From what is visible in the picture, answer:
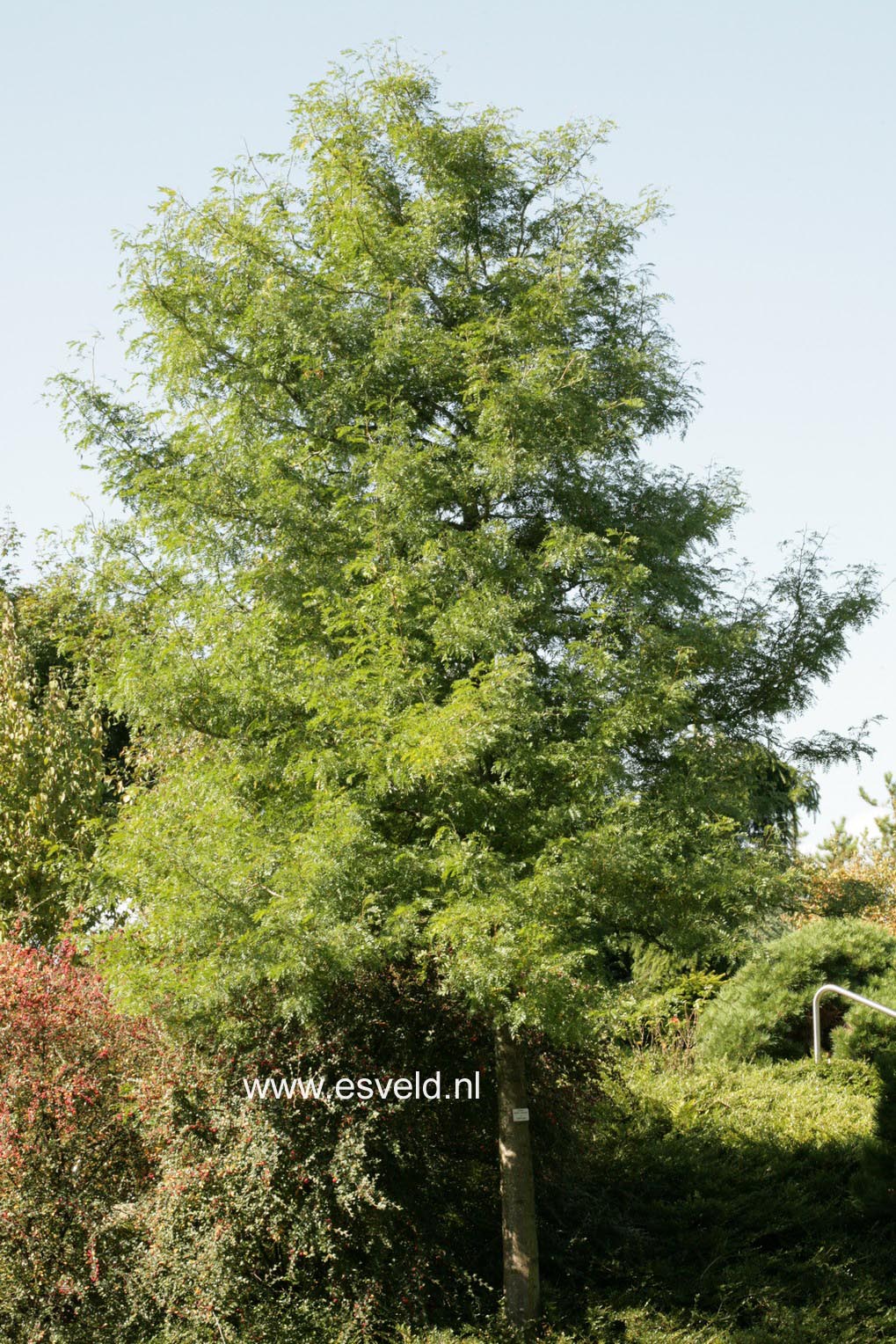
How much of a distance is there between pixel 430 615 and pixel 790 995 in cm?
820

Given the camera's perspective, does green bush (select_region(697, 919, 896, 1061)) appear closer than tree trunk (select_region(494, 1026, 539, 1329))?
No

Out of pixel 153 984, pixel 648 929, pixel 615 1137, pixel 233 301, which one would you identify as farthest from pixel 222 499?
pixel 615 1137

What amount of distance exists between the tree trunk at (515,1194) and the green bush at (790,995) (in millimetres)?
5850

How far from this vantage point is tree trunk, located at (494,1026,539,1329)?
333 inches

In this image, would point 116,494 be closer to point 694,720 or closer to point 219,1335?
point 694,720

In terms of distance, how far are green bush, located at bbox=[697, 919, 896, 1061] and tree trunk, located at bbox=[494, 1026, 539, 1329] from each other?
5850 millimetres

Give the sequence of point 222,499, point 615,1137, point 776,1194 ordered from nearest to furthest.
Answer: point 222,499 < point 776,1194 < point 615,1137

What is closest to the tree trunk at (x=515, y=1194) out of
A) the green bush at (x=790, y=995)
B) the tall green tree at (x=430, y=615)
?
the tall green tree at (x=430, y=615)

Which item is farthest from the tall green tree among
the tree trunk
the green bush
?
the green bush

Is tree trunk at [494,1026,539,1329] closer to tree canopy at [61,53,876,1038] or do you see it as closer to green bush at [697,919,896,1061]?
tree canopy at [61,53,876,1038]

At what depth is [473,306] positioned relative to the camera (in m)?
9.32

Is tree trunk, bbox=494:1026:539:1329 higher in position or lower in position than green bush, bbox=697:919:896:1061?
lower

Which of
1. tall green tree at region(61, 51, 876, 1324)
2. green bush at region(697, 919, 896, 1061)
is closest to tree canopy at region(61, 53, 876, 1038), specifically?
tall green tree at region(61, 51, 876, 1324)

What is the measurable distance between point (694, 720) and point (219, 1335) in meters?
5.36
